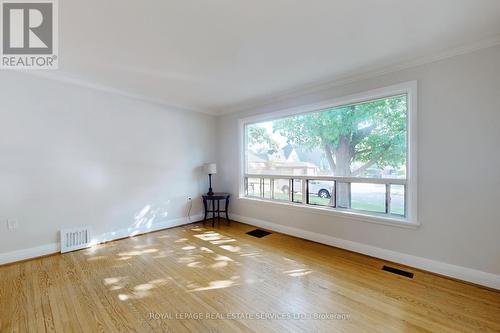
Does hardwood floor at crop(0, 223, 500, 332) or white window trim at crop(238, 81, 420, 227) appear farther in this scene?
white window trim at crop(238, 81, 420, 227)

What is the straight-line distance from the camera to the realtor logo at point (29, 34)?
1.80 metres

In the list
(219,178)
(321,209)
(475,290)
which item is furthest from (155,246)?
(475,290)

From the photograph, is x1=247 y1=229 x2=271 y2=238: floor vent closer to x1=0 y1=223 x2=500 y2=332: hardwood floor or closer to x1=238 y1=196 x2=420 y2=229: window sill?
x1=238 y1=196 x2=420 y2=229: window sill

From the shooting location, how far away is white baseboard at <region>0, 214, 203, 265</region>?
277 cm

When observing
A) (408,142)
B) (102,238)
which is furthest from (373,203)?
(102,238)

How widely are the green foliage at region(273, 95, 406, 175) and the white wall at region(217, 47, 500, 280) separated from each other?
0.25 meters

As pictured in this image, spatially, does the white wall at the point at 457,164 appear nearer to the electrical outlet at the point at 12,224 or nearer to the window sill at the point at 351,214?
the window sill at the point at 351,214

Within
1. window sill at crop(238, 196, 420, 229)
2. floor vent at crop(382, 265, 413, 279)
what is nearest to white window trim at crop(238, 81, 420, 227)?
window sill at crop(238, 196, 420, 229)

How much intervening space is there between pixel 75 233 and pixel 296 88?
3954 millimetres

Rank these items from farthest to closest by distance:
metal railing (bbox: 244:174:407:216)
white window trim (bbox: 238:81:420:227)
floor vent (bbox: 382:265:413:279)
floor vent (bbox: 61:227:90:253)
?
1. floor vent (bbox: 61:227:90:253)
2. metal railing (bbox: 244:174:407:216)
3. white window trim (bbox: 238:81:420:227)
4. floor vent (bbox: 382:265:413:279)

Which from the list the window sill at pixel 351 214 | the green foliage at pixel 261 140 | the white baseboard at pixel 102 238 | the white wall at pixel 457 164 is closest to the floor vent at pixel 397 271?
the white wall at pixel 457 164

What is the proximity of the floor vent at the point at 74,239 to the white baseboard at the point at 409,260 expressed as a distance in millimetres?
3075

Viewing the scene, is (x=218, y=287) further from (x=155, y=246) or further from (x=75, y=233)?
(x=75, y=233)

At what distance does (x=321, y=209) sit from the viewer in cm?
342
